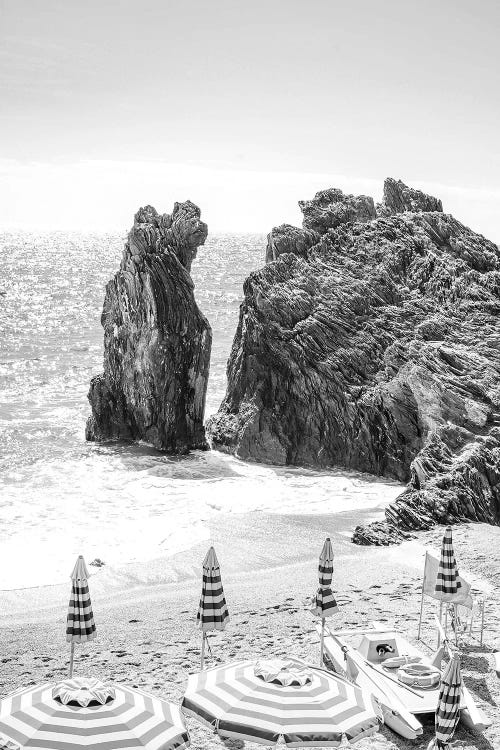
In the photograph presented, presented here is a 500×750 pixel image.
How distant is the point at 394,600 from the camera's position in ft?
62.7

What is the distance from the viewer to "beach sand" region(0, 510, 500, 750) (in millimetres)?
15391

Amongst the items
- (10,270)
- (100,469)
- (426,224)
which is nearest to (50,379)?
(100,469)

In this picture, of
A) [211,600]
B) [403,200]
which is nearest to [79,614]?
[211,600]

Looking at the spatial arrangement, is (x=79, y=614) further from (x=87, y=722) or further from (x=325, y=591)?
(x=325, y=591)

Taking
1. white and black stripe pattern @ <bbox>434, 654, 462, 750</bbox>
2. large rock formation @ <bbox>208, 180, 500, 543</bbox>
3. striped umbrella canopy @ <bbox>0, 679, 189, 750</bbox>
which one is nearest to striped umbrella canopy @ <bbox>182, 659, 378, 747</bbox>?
striped umbrella canopy @ <bbox>0, 679, 189, 750</bbox>

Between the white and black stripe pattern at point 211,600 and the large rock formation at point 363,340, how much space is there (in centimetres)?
1560

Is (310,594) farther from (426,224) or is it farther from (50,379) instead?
(50,379)

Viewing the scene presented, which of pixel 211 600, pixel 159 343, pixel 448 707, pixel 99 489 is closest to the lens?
pixel 448 707

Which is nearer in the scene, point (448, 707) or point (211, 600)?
point (448, 707)

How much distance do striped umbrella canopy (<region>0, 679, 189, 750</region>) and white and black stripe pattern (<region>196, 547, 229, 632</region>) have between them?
3.67 metres

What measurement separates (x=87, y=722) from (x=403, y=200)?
34.0 m

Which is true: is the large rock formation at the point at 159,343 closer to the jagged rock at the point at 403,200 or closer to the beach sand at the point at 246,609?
the jagged rock at the point at 403,200

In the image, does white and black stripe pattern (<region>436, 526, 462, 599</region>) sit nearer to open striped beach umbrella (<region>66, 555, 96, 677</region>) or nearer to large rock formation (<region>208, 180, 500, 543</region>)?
open striped beach umbrella (<region>66, 555, 96, 677</region>)

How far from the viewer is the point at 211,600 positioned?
1460 cm
